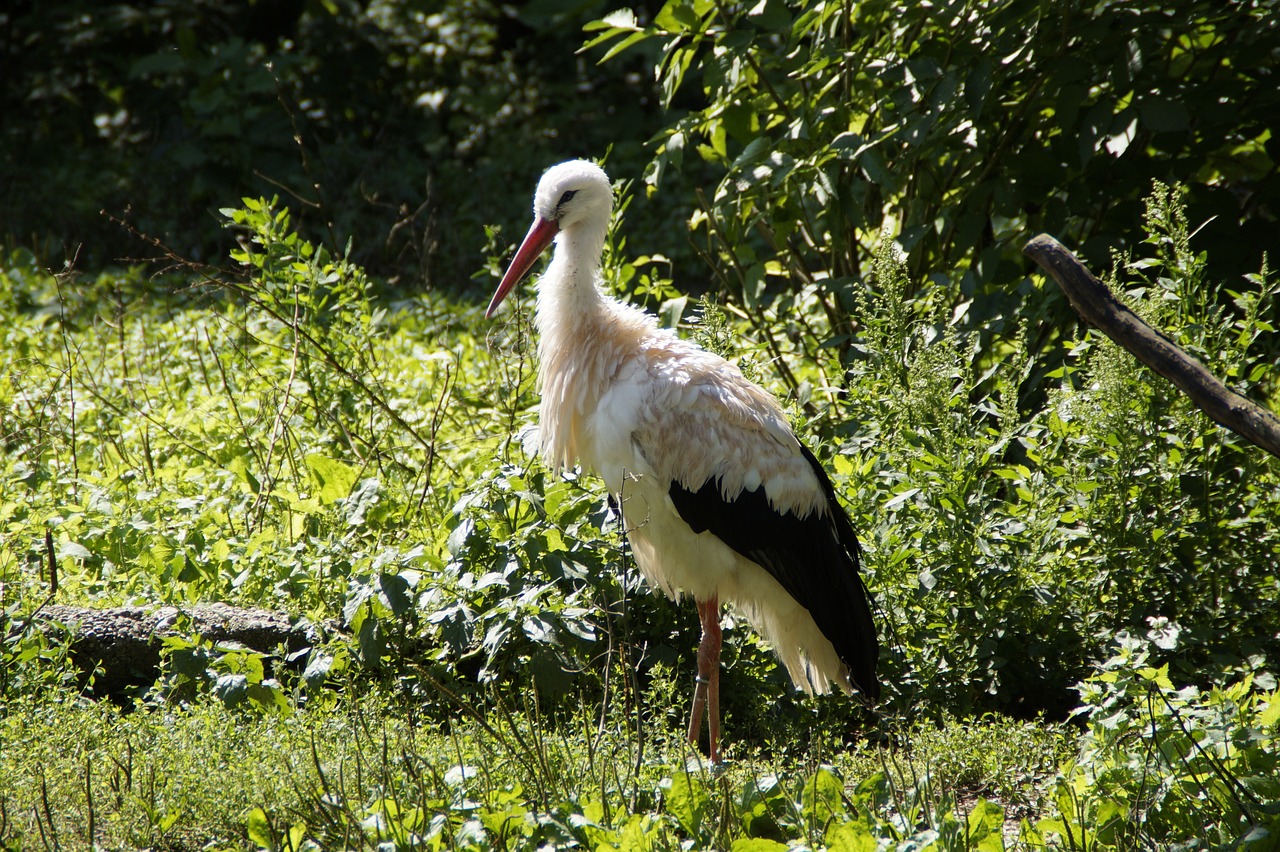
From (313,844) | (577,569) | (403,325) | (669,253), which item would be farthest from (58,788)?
(669,253)

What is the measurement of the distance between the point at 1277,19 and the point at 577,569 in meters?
2.90

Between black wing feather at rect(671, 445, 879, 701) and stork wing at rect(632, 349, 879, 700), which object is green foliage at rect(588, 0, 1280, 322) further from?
black wing feather at rect(671, 445, 879, 701)

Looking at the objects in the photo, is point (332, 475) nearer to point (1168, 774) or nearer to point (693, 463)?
point (693, 463)

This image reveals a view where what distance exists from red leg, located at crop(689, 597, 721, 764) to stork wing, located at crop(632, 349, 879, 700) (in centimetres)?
22

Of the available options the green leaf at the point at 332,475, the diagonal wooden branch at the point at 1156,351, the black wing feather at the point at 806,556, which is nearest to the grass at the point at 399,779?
the black wing feather at the point at 806,556

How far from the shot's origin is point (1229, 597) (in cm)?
359

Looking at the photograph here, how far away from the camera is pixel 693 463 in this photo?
131 inches

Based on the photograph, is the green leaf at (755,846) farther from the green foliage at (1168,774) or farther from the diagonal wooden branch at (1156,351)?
the diagonal wooden branch at (1156,351)

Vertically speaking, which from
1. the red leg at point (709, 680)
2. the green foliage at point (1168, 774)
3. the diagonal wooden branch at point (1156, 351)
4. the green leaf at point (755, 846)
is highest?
the diagonal wooden branch at point (1156, 351)

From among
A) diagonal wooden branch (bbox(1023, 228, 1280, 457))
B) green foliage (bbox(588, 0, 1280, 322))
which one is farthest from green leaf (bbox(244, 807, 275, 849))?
green foliage (bbox(588, 0, 1280, 322))

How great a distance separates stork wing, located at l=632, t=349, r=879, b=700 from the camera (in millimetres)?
3324

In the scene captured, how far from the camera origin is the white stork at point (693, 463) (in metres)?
3.32

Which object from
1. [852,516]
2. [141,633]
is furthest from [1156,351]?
[141,633]

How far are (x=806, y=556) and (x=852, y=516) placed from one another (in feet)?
1.54
